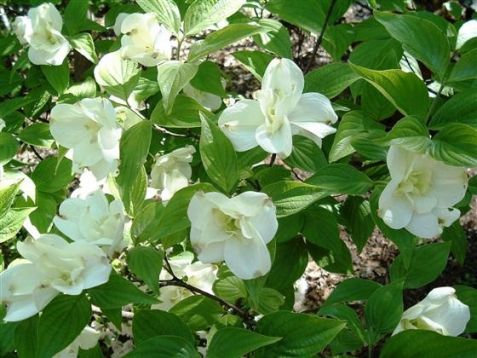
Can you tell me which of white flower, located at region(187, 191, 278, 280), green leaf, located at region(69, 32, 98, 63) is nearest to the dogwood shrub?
white flower, located at region(187, 191, 278, 280)

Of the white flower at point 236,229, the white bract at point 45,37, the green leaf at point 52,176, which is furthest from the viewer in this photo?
the white bract at point 45,37

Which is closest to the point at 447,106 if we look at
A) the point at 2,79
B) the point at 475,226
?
the point at 2,79

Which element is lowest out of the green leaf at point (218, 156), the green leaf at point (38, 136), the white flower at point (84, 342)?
the white flower at point (84, 342)

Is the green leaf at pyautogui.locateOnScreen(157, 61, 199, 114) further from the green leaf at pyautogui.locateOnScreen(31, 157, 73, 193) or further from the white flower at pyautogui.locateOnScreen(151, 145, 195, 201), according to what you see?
the green leaf at pyautogui.locateOnScreen(31, 157, 73, 193)

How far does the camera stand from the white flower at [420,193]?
3.44 feet

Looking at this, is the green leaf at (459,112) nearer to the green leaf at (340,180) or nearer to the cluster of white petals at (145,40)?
the green leaf at (340,180)

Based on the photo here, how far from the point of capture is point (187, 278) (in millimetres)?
1467

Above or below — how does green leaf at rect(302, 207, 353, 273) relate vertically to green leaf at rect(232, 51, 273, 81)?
below

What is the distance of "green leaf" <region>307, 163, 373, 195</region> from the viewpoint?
110 cm

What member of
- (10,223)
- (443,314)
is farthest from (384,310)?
(10,223)

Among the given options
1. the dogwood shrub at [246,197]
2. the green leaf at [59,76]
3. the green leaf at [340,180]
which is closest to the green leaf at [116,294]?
the dogwood shrub at [246,197]

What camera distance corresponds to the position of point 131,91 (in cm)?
132

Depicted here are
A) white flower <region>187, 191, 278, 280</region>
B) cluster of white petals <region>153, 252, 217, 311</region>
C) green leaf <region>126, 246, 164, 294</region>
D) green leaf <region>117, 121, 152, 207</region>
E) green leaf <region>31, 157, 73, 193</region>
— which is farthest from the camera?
green leaf <region>31, 157, 73, 193</region>

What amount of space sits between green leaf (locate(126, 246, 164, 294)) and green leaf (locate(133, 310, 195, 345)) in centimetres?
11
